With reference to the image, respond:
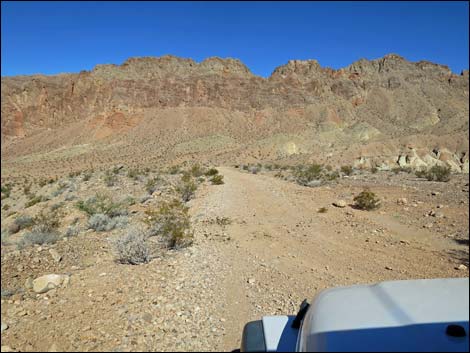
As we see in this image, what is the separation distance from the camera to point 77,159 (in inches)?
2409

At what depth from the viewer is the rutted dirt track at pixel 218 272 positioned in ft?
11.3

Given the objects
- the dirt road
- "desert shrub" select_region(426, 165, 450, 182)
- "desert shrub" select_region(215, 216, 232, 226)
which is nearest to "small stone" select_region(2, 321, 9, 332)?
the dirt road

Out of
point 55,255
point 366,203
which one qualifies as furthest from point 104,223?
point 366,203

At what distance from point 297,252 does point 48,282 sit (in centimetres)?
514

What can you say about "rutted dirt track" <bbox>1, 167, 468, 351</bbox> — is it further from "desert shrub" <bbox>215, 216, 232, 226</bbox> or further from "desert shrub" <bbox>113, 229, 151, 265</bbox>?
"desert shrub" <bbox>113, 229, 151, 265</bbox>

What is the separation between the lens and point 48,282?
453cm

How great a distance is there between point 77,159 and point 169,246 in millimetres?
59430

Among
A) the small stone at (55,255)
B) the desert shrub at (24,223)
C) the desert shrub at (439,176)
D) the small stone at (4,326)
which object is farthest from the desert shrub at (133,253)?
the desert shrub at (439,176)

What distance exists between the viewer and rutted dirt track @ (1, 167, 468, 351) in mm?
3449

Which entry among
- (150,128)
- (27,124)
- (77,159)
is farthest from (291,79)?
(27,124)

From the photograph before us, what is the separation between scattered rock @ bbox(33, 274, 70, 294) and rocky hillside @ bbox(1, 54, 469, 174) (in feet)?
170

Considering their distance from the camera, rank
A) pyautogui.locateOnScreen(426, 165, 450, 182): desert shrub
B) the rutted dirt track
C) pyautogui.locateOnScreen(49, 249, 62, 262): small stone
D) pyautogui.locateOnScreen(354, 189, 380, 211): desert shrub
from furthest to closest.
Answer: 1. pyautogui.locateOnScreen(426, 165, 450, 182): desert shrub
2. pyautogui.locateOnScreen(354, 189, 380, 211): desert shrub
3. pyautogui.locateOnScreen(49, 249, 62, 262): small stone
4. the rutted dirt track

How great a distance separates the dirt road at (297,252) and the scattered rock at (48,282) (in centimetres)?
205

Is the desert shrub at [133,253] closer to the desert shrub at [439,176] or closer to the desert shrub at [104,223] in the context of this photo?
the desert shrub at [104,223]
